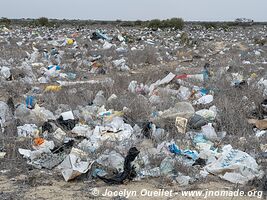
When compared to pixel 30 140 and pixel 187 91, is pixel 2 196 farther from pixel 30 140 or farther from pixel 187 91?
pixel 187 91

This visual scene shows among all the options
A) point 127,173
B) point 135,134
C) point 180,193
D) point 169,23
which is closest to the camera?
point 180,193

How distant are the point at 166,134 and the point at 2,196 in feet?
6.18

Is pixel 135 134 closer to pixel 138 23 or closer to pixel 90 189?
pixel 90 189

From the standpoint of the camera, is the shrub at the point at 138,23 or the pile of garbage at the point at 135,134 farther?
the shrub at the point at 138,23

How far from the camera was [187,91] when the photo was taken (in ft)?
19.6

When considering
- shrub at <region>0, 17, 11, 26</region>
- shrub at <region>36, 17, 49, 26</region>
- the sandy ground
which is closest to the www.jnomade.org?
the sandy ground

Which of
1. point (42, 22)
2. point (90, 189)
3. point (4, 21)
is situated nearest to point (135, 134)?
point (90, 189)

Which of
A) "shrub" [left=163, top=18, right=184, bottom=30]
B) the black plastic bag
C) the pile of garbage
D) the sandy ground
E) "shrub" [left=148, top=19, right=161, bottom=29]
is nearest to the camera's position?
the sandy ground

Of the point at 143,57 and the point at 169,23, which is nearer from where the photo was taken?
the point at 143,57

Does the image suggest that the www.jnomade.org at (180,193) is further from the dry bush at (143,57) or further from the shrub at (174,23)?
the shrub at (174,23)

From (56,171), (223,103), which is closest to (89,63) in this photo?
(223,103)

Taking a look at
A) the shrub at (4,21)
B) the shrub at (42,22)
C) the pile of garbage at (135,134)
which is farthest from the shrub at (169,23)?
the pile of garbage at (135,134)

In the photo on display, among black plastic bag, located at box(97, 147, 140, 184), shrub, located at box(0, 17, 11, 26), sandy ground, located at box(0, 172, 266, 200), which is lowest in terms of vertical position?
sandy ground, located at box(0, 172, 266, 200)

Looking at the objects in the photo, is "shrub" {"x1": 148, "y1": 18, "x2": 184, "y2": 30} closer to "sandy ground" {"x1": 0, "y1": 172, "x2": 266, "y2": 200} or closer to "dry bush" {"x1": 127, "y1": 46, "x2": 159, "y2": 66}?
"dry bush" {"x1": 127, "y1": 46, "x2": 159, "y2": 66}
